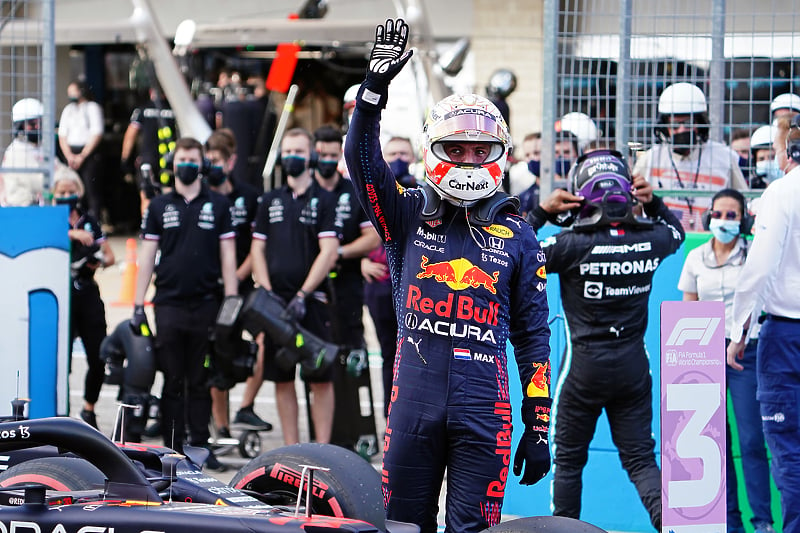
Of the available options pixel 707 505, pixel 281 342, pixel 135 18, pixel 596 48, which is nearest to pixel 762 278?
pixel 707 505

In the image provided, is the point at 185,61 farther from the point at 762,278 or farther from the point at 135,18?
the point at 762,278

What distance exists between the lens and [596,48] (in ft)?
23.6

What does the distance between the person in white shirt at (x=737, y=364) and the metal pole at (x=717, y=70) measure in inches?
28.5

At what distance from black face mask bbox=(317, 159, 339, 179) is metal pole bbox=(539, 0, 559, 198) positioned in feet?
5.59

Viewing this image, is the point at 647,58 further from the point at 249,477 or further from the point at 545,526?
the point at 545,526

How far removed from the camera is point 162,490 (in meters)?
4.31

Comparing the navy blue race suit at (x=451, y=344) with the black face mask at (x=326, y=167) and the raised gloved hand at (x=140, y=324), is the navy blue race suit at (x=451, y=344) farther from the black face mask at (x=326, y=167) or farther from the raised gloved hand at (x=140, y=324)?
the raised gloved hand at (x=140, y=324)

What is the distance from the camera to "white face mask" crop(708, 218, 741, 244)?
21.0ft

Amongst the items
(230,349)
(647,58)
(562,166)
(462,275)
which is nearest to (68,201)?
(230,349)

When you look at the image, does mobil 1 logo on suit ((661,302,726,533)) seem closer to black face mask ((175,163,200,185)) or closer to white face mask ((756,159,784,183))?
white face mask ((756,159,784,183))

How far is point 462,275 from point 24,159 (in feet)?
15.8

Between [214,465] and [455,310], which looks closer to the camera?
[455,310]

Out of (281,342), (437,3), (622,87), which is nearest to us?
(622,87)

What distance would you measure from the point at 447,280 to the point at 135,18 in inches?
505
